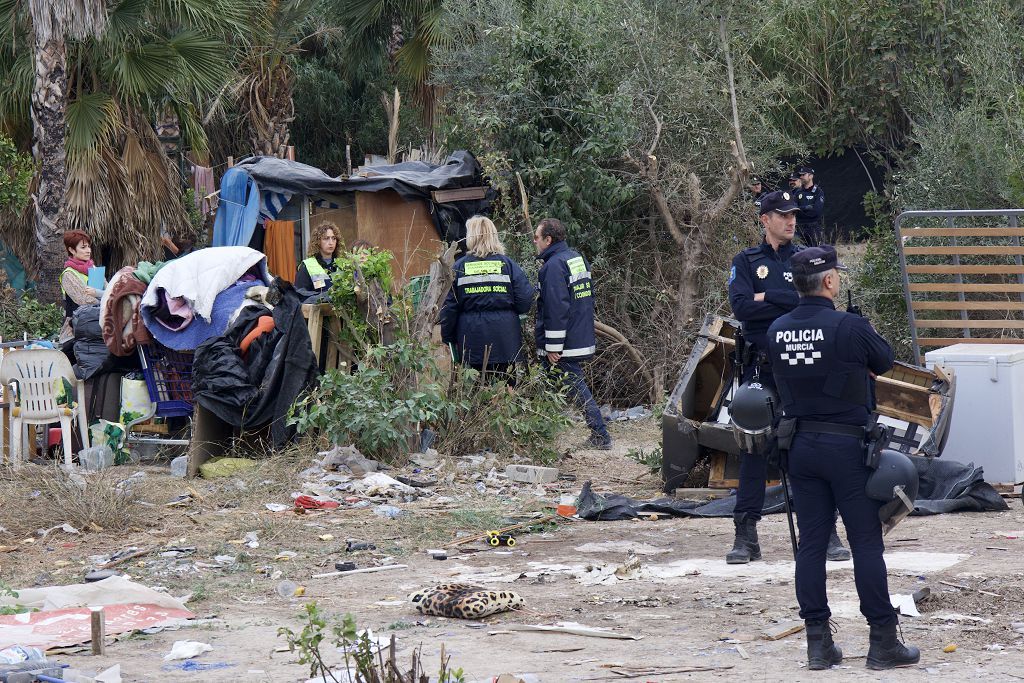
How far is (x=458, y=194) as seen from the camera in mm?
13508

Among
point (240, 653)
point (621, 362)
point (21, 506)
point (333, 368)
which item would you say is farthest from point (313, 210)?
point (240, 653)

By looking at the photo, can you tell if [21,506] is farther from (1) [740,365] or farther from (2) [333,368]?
(1) [740,365]

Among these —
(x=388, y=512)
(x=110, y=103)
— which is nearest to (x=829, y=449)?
(x=388, y=512)

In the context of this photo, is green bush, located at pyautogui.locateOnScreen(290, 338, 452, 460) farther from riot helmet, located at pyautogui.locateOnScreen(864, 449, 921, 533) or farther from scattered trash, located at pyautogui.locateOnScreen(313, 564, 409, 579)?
riot helmet, located at pyautogui.locateOnScreen(864, 449, 921, 533)

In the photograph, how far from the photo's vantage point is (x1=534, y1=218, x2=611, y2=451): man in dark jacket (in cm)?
A: 1017

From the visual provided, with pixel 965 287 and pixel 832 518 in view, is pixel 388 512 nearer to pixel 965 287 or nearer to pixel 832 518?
pixel 832 518

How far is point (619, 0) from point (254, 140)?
8976 mm

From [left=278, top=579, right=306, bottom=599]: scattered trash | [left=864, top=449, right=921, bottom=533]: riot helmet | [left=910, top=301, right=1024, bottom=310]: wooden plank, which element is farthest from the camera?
[left=910, top=301, right=1024, bottom=310]: wooden plank

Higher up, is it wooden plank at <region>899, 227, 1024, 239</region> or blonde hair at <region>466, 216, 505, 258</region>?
blonde hair at <region>466, 216, 505, 258</region>

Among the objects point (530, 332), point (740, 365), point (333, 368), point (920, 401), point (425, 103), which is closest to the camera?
point (740, 365)

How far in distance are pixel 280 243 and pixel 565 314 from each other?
16.3 ft

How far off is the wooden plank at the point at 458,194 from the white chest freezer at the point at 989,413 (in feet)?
19.6

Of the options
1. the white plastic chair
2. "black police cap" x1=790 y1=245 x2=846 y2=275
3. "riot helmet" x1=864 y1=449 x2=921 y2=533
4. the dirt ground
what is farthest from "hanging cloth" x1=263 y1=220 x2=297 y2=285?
"riot helmet" x1=864 y1=449 x2=921 y2=533

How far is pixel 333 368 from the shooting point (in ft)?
30.9
